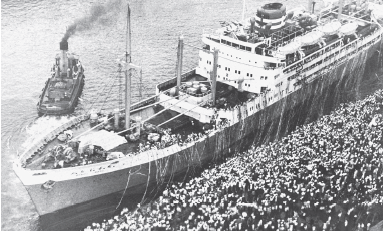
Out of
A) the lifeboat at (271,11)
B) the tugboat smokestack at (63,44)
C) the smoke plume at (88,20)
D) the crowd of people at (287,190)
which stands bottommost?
the crowd of people at (287,190)

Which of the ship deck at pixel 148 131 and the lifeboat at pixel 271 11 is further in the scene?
the lifeboat at pixel 271 11

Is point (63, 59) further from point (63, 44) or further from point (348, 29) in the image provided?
point (348, 29)

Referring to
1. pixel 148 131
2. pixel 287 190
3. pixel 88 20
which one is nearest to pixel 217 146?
pixel 148 131

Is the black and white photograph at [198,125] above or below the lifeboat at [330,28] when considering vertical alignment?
below

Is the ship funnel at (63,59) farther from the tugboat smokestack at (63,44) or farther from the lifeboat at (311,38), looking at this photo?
the lifeboat at (311,38)

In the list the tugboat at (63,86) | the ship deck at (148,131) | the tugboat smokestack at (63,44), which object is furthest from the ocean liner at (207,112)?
the tugboat smokestack at (63,44)

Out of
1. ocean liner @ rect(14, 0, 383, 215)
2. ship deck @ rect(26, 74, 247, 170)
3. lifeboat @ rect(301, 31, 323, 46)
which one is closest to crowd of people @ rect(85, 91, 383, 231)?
ocean liner @ rect(14, 0, 383, 215)
